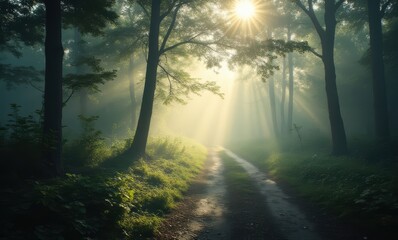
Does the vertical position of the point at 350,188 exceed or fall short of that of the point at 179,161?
it falls short

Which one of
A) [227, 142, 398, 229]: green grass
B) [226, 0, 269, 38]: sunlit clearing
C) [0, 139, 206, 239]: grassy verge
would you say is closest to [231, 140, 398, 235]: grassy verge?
[227, 142, 398, 229]: green grass

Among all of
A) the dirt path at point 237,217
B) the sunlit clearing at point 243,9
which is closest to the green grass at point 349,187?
the dirt path at point 237,217

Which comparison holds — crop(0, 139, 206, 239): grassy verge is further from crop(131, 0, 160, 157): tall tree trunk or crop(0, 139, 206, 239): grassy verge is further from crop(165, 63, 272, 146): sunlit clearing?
crop(165, 63, 272, 146): sunlit clearing

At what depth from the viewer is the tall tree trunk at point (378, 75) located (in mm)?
17672

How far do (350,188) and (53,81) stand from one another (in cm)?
1107

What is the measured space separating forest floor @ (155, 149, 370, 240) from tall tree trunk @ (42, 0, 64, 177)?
431 cm

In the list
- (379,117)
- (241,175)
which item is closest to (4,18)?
(241,175)

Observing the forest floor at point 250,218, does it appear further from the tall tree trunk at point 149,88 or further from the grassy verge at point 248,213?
the tall tree trunk at point 149,88

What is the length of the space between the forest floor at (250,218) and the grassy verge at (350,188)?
49cm

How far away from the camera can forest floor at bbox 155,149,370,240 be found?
7.64 m

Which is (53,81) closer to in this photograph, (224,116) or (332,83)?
(332,83)

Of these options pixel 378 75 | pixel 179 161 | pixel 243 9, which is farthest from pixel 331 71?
pixel 179 161

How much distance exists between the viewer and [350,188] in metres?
10.3

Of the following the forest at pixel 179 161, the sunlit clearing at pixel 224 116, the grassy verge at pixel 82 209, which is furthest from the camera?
the sunlit clearing at pixel 224 116
